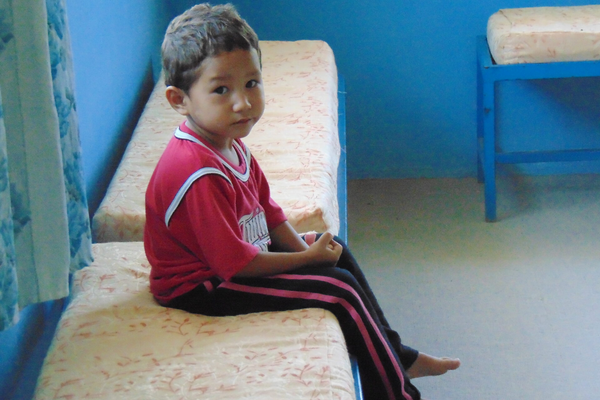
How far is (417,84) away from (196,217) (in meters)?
1.93

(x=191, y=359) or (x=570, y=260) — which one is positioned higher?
(x=191, y=359)

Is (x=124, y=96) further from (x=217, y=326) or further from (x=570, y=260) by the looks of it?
(x=570, y=260)

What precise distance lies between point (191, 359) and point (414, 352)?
0.57m

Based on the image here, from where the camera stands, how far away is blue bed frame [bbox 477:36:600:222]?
248 centimetres

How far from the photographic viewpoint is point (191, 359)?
1188mm

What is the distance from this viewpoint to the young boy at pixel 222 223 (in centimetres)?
126

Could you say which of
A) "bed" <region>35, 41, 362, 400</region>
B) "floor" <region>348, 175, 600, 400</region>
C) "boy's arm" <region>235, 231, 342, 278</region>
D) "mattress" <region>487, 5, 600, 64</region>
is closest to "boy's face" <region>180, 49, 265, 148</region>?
"boy's arm" <region>235, 231, 342, 278</region>

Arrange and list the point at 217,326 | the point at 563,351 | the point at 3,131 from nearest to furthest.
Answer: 1. the point at 3,131
2. the point at 217,326
3. the point at 563,351

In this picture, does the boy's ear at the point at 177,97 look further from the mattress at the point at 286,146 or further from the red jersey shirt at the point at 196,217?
the mattress at the point at 286,146

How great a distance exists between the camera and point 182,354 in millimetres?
1203

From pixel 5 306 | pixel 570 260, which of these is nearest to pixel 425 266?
pixel 570 260

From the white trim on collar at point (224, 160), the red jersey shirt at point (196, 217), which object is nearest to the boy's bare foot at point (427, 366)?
the red jersey shirt at point (196, 217)

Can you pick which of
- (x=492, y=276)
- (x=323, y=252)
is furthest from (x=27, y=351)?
(x=492, y=276)

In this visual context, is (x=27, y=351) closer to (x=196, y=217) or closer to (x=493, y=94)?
(x=196, y=217)
